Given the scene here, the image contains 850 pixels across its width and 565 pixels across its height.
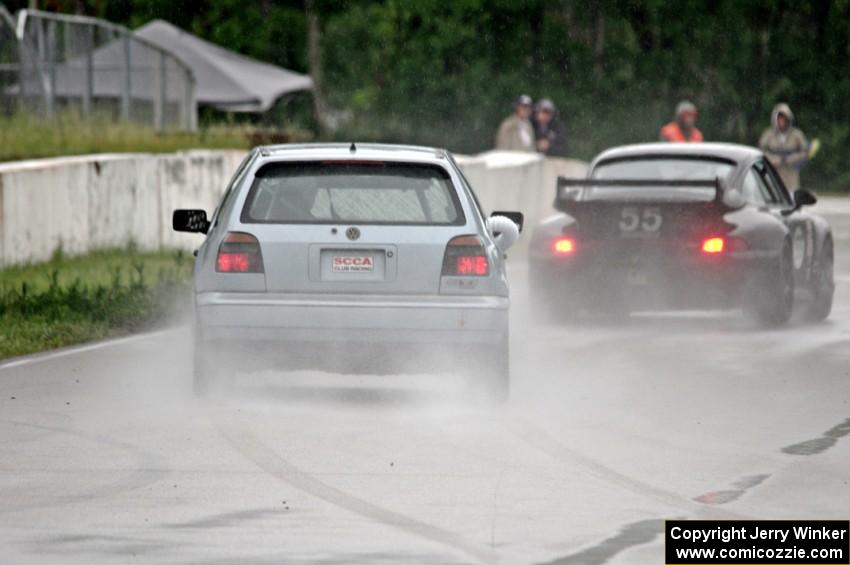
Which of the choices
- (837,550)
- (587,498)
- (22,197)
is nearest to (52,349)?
(22,197)

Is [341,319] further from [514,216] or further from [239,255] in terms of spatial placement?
[514,216]

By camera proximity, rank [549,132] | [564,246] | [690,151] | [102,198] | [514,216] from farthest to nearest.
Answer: [549,132], [102,198], [690,151], [564,246], [514,216]

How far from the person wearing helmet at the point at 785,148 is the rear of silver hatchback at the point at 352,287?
58.5 feet

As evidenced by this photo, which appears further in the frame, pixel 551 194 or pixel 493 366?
pixel 551 194

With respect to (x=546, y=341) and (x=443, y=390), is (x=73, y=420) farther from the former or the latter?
(x=546, y=341)

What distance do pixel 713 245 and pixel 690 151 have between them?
55.7 inches

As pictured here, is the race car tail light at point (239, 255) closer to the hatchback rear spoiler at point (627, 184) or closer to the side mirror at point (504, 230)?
the side mirror at point (504, 230)

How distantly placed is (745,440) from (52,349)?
6249 millimetres

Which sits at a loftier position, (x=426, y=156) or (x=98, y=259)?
(x=426, y=156)

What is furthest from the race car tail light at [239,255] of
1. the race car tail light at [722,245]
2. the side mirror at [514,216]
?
the race car tail light at [722,245]

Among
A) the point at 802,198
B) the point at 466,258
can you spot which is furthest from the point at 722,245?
the point at 466,258

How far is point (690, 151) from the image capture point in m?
19.3

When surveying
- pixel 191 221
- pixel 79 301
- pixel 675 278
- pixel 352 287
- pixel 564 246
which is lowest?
pixel 79 301

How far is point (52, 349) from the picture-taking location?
16.3 m
